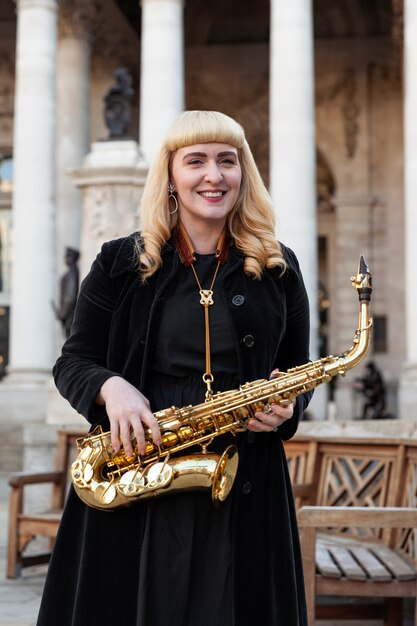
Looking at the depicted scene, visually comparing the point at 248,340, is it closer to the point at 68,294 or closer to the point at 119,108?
the point at 119,108

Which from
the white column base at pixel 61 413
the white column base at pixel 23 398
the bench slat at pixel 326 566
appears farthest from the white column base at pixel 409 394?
the bench slat at pixel 326 566

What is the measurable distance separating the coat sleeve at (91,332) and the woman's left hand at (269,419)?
48 cm

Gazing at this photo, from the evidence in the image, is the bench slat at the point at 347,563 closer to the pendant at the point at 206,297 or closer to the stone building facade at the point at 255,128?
the pendant at the point at 206,297

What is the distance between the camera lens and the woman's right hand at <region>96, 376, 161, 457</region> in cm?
327

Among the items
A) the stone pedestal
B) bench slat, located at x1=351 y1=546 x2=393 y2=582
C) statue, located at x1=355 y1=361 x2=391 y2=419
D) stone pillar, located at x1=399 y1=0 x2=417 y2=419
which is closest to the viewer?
bench slat, located at x1=351 y1=546 x2=393 y2=582

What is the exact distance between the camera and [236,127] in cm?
358

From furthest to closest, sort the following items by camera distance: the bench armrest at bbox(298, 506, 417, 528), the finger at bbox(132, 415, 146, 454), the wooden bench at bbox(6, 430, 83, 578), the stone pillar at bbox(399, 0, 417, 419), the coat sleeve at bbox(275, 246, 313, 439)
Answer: the stone pillar at bbox(399, 0, 417, 419), the wooden bench at bbox(6, 430, 83, 578), the bench armrest at bbox(298, 506, 417, 528), the coat sleeve at bbox(275, 246, 313, 439), the finger at bbox(132, 415, 146, 454)

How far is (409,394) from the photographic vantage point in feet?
80.4

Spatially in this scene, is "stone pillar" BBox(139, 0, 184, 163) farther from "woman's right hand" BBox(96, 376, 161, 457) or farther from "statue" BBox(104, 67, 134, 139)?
"woman's right hand" BBox(96, 376, 161, 457)

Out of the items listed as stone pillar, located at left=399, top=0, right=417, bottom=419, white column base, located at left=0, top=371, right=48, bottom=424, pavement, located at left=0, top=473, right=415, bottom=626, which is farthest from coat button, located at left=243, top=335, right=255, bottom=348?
white column base, located at left=0, top=371, right=48, bottom=424

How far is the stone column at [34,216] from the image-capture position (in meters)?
26.5

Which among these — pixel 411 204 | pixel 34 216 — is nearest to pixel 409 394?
pixel 411 204

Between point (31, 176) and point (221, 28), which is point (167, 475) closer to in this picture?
point (31, 176)

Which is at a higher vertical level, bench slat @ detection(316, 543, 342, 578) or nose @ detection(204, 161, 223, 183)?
nose @ detection(204, 161, 223, 183)
